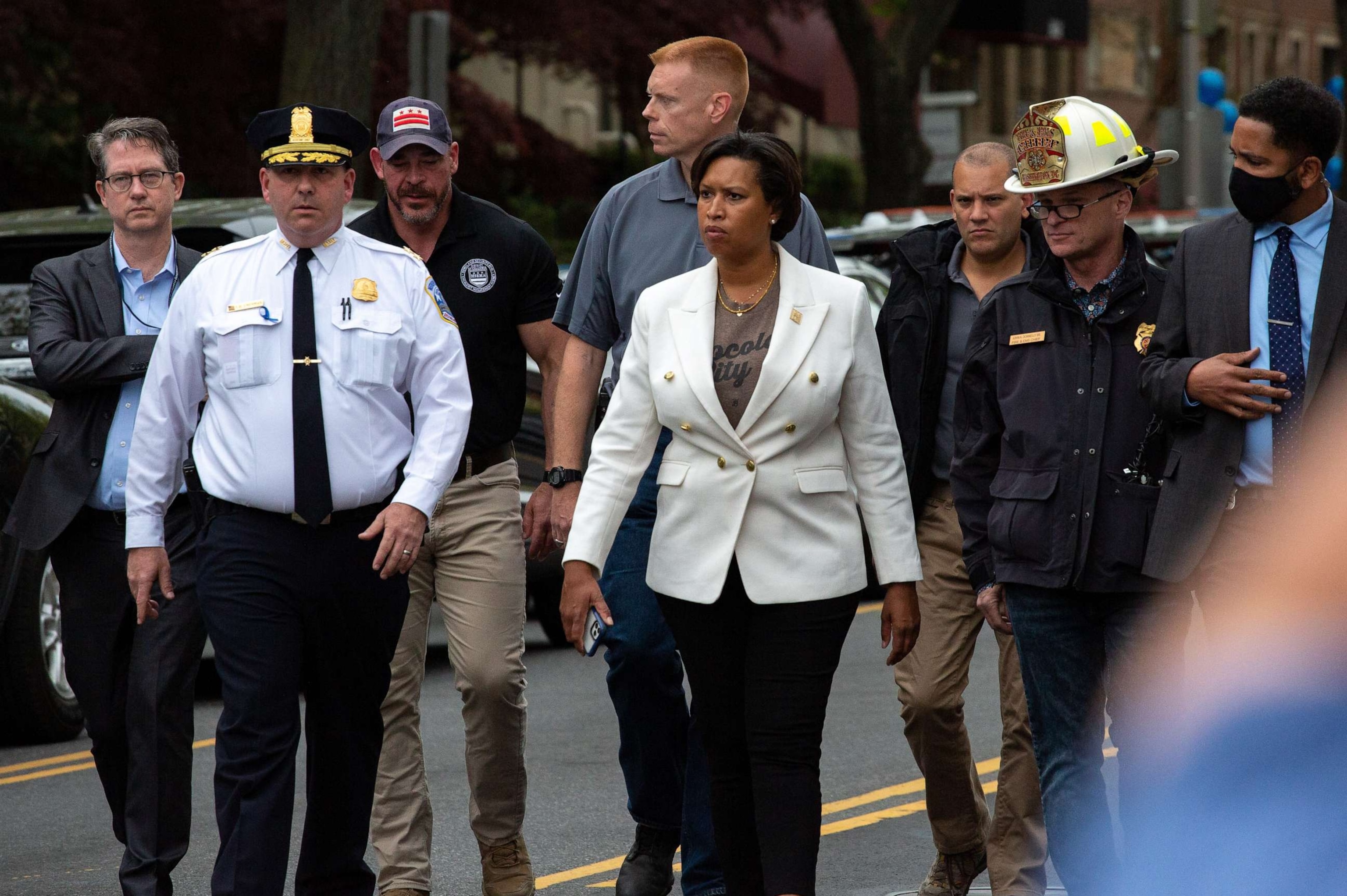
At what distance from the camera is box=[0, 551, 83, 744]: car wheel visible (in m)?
8.38

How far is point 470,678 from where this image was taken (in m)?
5.98

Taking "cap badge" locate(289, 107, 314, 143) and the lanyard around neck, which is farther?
the lanyard around neck

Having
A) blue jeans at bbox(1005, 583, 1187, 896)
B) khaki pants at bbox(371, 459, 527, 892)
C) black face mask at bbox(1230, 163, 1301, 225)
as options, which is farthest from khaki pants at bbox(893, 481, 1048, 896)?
black face mask at bbox(1230, 163, 1301, 225)

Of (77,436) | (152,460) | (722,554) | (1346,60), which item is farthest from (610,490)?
(1346,60)

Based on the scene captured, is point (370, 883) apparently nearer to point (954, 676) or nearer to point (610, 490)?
point (610, 490)

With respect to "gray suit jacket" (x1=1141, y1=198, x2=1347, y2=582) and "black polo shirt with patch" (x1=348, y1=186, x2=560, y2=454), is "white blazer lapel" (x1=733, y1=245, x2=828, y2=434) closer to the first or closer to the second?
"gray suit jacket" (x1=1141, y1=198, x2=1347, y2=582)

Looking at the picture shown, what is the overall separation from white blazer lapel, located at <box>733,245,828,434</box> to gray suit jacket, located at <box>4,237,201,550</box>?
72.3 inches

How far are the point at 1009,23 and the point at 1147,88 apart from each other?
13.1m

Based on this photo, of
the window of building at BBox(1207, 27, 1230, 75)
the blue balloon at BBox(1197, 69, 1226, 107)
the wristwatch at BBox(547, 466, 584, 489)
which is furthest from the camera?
the window of building at BBox(1207, 27, 1230, 75)

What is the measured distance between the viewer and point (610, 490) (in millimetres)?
5188

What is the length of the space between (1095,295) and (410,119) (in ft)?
6.74

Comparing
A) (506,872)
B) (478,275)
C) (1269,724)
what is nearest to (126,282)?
(478,275)

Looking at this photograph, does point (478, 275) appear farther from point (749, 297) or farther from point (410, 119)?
point (749, 297)

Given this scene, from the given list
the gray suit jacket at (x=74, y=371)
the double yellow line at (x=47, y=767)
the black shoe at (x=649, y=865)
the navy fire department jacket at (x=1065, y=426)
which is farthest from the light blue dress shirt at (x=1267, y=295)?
the double yellow line at (x=47, y=767)
